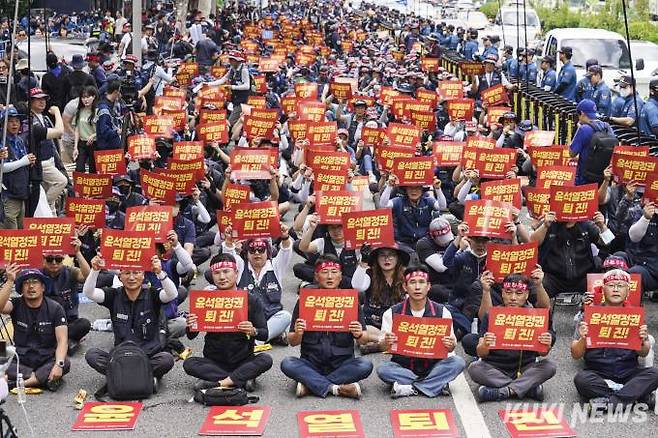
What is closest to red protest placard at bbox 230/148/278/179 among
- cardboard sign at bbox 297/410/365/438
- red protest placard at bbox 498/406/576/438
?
cardboard sign at bbox 297/410/365/438

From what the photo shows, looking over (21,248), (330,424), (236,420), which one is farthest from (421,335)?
(21,248)

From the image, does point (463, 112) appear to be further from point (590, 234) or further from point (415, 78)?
point (590, 234)

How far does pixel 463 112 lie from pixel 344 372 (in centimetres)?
981

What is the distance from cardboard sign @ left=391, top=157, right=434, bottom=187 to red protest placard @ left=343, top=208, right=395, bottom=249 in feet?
5.44

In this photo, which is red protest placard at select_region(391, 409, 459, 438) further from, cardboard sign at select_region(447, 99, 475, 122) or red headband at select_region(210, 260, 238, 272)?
cardboard sign at select_region(447, 99, 475, 122)

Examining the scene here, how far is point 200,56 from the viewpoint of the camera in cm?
3178

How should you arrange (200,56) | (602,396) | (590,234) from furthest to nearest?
(200,56)
(590,234)
(602,396)

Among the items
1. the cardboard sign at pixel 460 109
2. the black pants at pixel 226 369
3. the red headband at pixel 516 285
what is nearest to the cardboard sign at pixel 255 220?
the black pants at pixel 226 369

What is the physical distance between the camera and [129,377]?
10078 mm

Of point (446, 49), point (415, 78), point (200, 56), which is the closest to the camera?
point (415, 78)

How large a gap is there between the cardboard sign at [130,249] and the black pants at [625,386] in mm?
3499

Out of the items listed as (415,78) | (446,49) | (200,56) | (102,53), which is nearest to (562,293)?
(415,78)

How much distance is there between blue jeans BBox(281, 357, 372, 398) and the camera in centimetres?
1010

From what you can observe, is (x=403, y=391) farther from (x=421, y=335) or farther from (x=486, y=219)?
(x=486, y=219)
